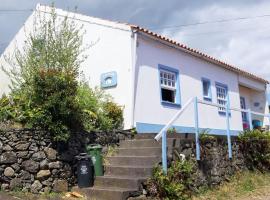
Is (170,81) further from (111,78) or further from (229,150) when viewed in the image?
(229,150)

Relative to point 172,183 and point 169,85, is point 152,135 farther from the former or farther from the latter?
point 169,85

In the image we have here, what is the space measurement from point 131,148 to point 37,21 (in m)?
8.12

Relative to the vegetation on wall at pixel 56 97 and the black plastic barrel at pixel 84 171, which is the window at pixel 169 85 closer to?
the vegetation on wall at pixel 56 97

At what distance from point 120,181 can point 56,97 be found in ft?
8.40

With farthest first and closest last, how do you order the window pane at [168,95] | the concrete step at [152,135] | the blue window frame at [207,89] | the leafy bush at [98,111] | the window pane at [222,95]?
the window pane at [222,95]
the blue window frame at [207,89]
the window pane at [168,95]
the leafy bush at [98,111]
the concrete step at [152,135]

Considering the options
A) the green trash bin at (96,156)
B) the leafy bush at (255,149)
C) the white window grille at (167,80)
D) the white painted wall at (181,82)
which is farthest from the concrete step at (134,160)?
the leafy bush at (255,149)

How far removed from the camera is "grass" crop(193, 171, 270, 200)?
377 inches

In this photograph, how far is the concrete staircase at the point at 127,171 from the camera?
824cm

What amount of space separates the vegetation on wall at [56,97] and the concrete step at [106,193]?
4.70 feet

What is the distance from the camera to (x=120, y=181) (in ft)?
28.2

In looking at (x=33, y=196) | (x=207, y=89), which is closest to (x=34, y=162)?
(x=33, y=196)

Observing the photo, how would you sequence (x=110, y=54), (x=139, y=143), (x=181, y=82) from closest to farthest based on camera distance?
(x=139, y=143), (x=110, y=54), (x=181, y=82)

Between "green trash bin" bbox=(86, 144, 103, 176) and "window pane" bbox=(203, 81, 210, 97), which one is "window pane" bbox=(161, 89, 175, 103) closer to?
"window pane" bbox=(203, 81, 210, 97)

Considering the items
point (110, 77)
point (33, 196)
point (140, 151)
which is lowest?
point (33, 196)
